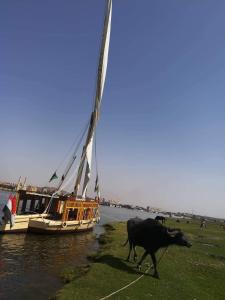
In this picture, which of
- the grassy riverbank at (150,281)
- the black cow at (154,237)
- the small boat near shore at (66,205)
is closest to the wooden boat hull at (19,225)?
the small boat near shore at (66,205)

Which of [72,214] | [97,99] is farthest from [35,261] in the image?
[97,99]

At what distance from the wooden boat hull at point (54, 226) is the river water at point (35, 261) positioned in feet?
2.81

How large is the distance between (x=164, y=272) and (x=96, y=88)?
38.7 m

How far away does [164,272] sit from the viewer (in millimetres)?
20609

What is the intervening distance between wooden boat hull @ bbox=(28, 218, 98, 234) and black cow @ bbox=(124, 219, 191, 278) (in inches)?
643

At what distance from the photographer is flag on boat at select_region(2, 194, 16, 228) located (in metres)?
30.7

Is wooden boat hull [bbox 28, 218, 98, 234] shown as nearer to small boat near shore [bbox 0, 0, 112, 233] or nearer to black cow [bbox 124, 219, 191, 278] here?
small boat near shore [bbox 0, 0, 112, 233]

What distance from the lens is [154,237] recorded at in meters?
20.4

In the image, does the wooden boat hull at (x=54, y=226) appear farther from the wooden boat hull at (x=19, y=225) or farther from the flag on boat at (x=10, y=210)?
the flag on boat at (x=10, y=210)

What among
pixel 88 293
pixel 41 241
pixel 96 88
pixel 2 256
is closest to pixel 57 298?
pixel 88 293

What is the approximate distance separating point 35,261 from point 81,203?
848 inches

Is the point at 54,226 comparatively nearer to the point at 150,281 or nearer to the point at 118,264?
the point at 118,264

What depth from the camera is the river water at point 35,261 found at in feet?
53.6

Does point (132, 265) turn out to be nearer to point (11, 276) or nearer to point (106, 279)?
point (106, 279)
